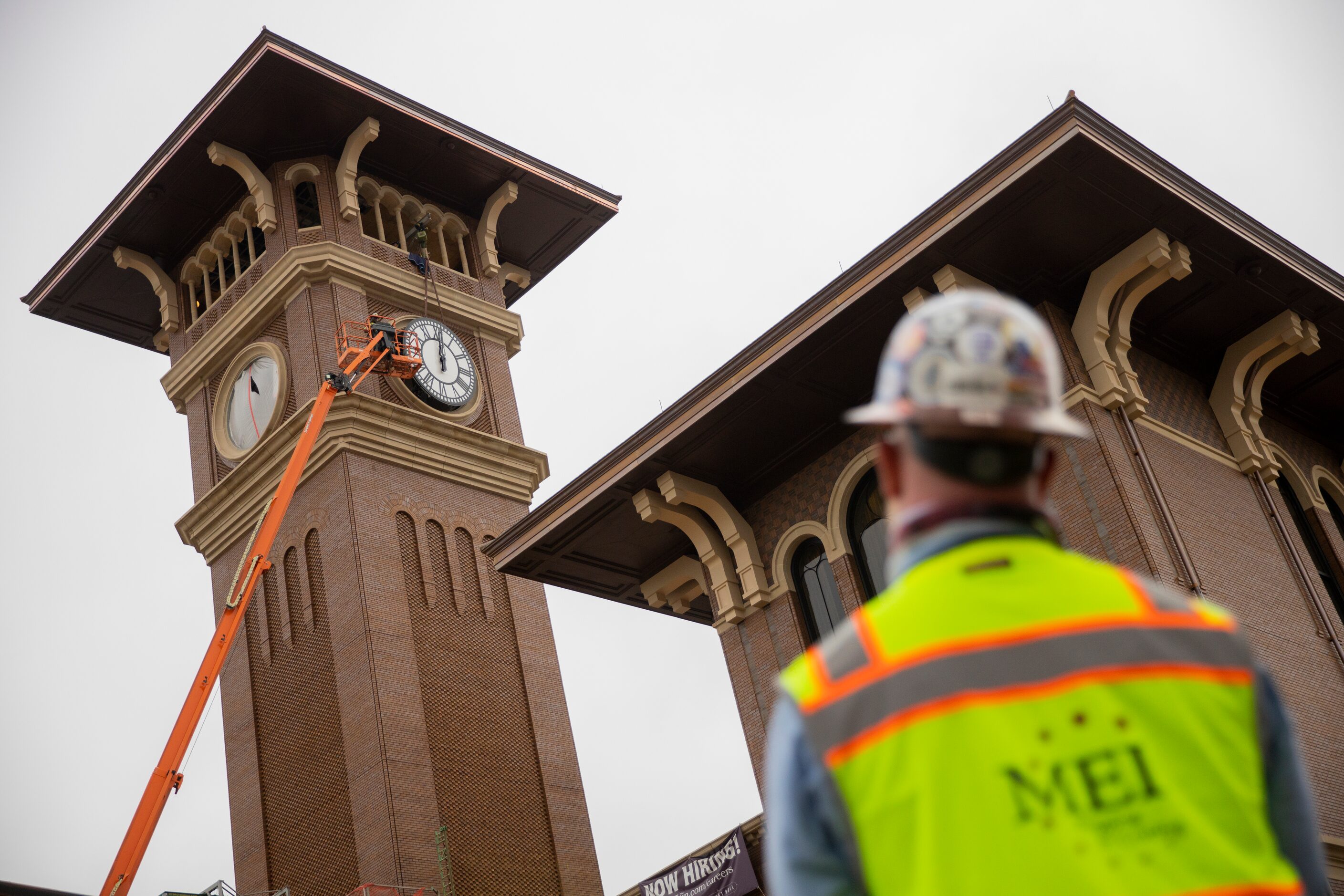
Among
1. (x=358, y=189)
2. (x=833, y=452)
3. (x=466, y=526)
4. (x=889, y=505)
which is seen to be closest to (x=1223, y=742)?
(x=889, y=505)

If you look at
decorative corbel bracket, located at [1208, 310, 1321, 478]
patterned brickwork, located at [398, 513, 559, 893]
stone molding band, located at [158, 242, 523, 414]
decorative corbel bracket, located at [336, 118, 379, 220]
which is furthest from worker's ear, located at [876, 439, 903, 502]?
decorative corbel bracket, located at [336, 118, 379, 220]

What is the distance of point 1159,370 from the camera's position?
52.6 feet

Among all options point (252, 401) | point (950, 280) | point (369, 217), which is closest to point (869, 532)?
point (950, 280)

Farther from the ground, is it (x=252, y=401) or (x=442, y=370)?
(x=252, y=401)

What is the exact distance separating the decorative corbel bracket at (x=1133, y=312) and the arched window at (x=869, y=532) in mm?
2623

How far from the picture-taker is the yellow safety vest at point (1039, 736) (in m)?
2.25

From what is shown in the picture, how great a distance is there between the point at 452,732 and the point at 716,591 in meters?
10.4

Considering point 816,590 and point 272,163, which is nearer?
point 816,590

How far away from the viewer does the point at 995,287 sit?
1495 centimetres

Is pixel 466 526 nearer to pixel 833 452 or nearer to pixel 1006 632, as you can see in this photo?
pixel 833 452

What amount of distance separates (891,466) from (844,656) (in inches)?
15.3

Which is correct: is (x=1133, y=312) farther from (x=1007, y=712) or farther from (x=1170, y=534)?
(x=1007, y=712)

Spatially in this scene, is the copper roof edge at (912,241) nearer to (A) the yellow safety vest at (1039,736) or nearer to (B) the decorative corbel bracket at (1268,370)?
(B) the decorative corbel bracket at (1268,370)

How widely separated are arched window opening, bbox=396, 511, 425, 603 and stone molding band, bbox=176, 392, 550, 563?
1224mm
